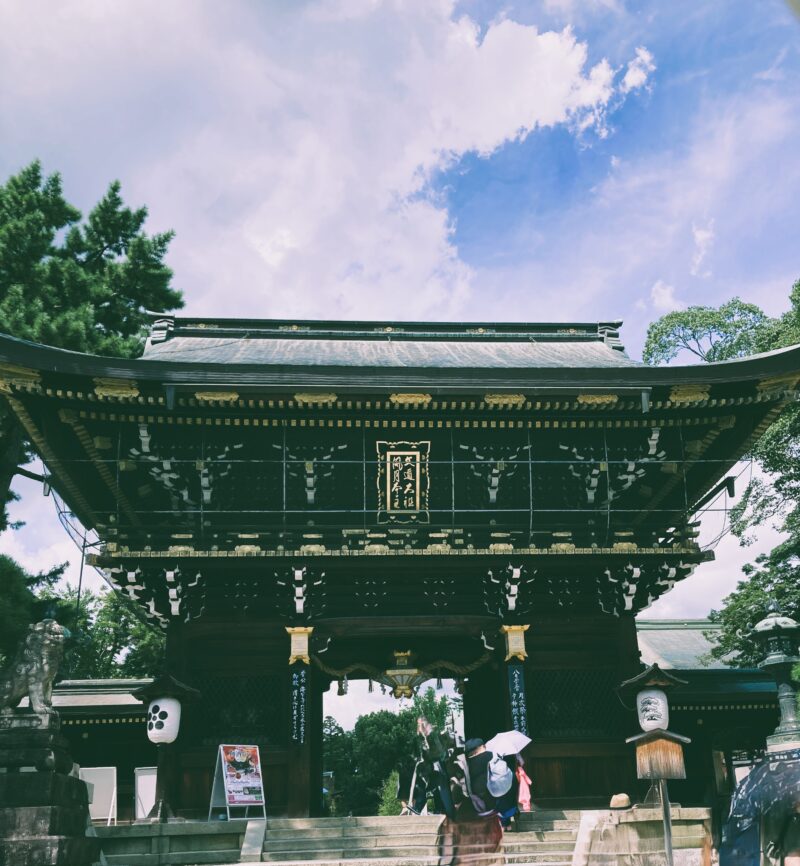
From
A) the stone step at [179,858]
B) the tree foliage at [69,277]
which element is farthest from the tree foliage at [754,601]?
the tree foliage at [69,277]

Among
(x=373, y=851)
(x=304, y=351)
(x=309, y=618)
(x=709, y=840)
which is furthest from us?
(x=304, y=351)

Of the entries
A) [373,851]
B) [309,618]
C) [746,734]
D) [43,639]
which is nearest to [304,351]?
[309,618]

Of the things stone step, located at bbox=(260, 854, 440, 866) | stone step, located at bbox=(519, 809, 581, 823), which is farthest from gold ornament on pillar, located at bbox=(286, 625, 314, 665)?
stone step, located at bbox=(519, 809, 581, 823)

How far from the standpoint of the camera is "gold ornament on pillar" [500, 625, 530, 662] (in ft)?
53.9

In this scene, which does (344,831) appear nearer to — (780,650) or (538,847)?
(538,847)

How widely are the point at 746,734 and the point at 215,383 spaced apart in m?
14.8

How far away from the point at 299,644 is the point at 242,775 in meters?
2.55

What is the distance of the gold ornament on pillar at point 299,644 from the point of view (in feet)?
52.6

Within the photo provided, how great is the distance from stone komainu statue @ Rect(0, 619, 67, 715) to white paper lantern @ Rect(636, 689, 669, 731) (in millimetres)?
10175

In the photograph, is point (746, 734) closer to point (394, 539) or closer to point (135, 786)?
point (394, 539)

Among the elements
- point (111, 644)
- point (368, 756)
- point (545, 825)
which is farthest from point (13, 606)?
point (368, 756)

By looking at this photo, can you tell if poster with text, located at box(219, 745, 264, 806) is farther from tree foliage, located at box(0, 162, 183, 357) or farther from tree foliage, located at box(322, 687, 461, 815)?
tree foliage, located at box(322, 687, 461, 815)

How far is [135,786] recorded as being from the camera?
64.5 feet

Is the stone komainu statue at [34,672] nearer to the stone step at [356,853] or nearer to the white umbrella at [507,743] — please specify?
the stone step at [356,853]
